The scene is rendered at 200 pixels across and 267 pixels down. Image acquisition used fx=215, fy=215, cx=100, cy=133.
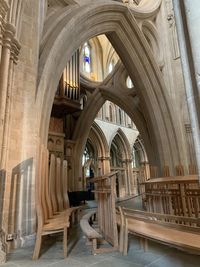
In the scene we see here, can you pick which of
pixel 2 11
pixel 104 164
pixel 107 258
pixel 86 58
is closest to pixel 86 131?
pixel 104 164

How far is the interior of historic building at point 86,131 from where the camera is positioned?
2338 millimetres

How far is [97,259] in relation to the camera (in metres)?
2.46

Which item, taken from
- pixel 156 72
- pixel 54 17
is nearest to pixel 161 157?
pixel 156 72

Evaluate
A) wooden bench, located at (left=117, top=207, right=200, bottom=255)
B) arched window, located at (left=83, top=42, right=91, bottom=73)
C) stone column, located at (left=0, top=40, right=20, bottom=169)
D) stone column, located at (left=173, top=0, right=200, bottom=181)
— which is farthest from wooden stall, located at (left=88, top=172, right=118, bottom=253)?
arched window, located at (left=83, top=42, right=91, bottom=73)

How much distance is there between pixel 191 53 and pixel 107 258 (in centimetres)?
231

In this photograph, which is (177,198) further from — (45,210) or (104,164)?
(104,164)

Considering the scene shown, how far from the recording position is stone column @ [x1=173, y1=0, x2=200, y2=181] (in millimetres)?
1077

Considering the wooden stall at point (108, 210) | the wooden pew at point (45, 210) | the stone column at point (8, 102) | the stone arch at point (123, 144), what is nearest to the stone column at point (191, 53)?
the wooden stall at point (108, 210)

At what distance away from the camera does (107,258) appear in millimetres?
2459

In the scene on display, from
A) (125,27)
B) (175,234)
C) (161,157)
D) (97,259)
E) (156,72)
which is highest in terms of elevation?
(125,27)

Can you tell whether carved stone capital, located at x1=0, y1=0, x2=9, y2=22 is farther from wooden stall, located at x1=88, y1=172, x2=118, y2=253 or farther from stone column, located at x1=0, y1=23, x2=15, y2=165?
wooden stall, located at x1=88, y1=172, x2=118, y2=253

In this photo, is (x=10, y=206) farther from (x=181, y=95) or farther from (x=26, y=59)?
(x=181, y=95)

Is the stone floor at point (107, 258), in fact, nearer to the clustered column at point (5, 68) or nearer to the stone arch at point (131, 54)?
the clustered column at point (5, 68)

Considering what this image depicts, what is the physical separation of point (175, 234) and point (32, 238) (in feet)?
7.98
